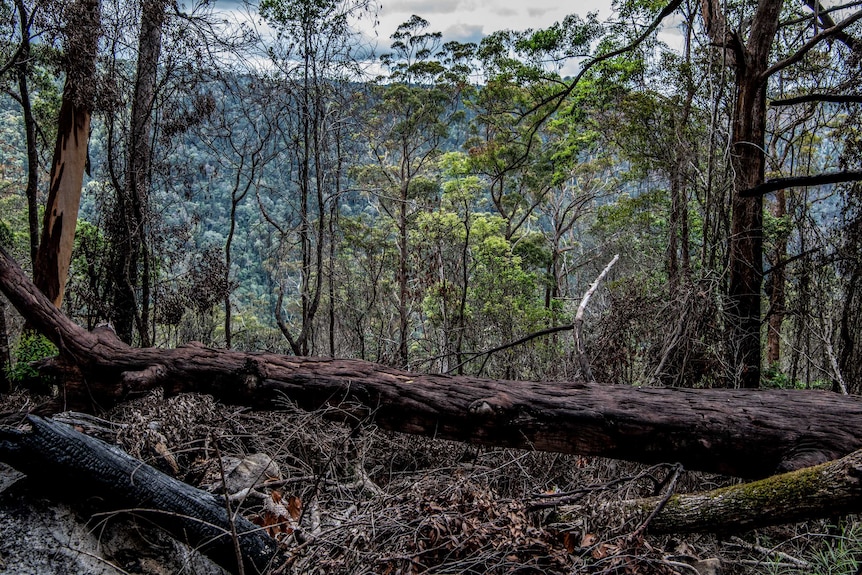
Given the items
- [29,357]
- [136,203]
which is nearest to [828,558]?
[29,357]

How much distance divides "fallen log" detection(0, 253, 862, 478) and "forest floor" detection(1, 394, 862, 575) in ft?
0.71

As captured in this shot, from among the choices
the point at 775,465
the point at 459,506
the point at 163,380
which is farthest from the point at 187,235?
the point at 775,465

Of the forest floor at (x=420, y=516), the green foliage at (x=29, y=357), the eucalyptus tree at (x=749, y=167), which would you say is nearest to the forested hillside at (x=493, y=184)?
the eucalyptus tree at (x=749, y=167)

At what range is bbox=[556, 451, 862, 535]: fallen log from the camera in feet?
7.74

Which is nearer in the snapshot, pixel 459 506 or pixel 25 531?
pixel 25 531

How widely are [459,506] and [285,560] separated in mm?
849

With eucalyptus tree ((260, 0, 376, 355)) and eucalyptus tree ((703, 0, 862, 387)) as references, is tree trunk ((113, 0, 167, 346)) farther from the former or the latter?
eucalyptus tree ((703, 0, 862, 387))

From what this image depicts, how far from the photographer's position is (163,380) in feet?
13.7

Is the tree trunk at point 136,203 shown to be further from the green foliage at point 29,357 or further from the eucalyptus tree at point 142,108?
the green foliage at point 29,357

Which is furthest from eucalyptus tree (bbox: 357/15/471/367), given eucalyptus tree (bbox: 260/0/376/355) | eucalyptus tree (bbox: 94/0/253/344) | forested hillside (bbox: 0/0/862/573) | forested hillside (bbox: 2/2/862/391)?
eucalyptus tree (bbox: 94/0/253/344)

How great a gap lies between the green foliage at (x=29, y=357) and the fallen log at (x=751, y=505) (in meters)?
5.62

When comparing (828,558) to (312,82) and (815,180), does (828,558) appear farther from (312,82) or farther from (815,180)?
(312,82)

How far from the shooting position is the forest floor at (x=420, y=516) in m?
2.35

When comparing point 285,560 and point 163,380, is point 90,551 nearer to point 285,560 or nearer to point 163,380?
point 285,560
